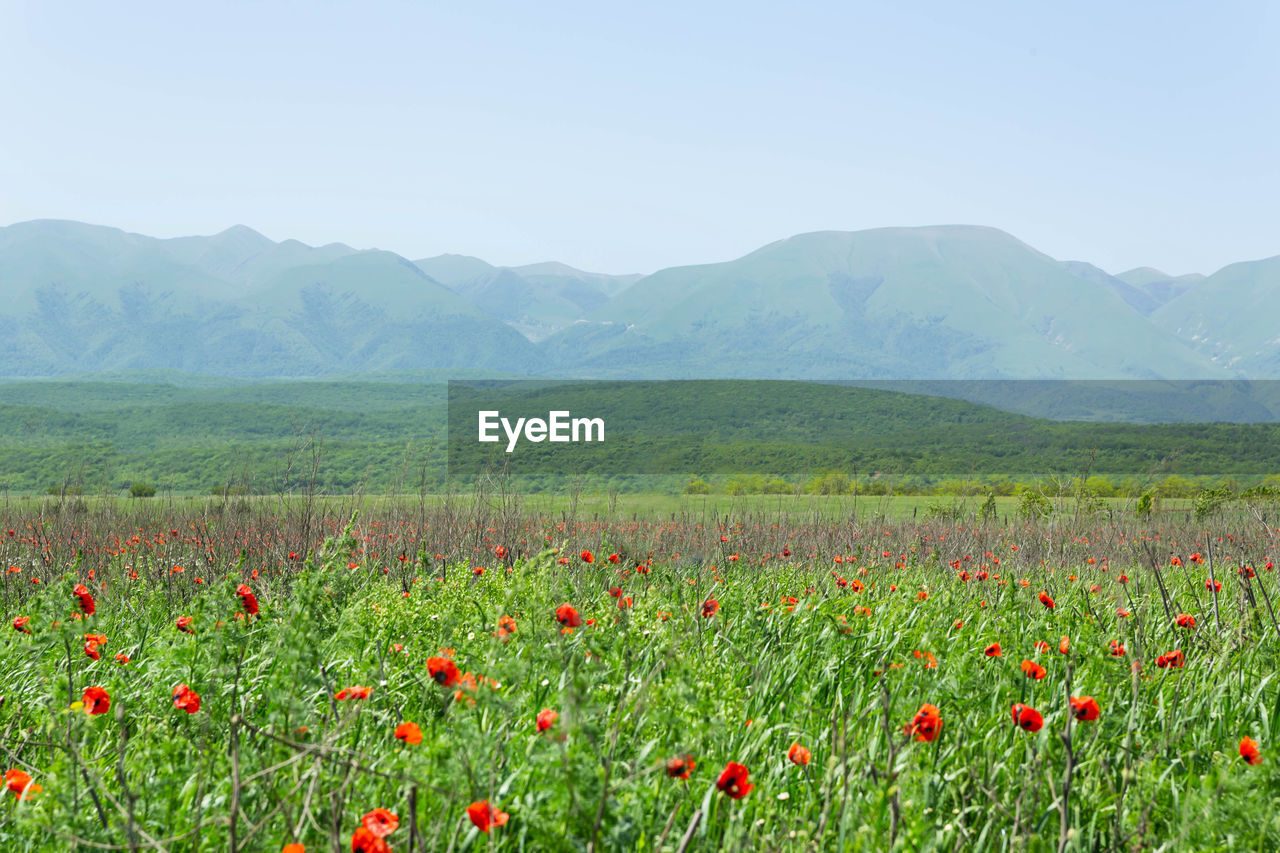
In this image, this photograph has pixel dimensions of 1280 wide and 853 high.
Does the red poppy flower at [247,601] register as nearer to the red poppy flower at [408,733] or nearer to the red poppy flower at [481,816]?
the red poppy flower at [408,733]

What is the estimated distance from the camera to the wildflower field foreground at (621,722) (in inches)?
70.2

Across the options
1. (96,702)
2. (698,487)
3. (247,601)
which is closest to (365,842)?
(96,702)

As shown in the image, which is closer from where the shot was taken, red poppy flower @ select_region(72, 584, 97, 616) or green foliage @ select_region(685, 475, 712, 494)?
red poppy flower @ select_region(72, 584, 97, 616)

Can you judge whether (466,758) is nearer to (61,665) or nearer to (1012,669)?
(1012,669)

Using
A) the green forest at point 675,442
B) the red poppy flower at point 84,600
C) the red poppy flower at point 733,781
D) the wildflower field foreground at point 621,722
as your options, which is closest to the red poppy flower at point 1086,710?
the wildflower field foreground at point 621,722

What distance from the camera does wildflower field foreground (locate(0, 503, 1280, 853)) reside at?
5.85 feet

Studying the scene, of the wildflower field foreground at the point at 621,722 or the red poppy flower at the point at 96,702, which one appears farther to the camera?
the red poppy flower at the point at 96,702

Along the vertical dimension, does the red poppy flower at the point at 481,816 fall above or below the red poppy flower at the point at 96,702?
above

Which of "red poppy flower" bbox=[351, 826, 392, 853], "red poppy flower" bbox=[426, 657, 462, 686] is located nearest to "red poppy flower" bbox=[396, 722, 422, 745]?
"red poppy flower" bbox=[426, 657, 462, 686]

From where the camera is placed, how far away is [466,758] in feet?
5.48

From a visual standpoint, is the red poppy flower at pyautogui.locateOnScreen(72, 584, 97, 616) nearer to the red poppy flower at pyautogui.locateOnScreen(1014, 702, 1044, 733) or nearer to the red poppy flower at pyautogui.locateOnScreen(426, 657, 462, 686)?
the red poppy flower at pyautogui.locateOnScreen(426, 657, 462, 686)

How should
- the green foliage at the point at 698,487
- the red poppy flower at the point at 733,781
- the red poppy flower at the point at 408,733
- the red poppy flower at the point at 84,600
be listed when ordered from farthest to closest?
the green foliage at the point at 698,487
the red poppy flower at the point at 84,600
the red poppy flower at the point at 408,733
the red poppy flower at the point at 733,781

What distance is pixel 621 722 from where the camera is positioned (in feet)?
7.98

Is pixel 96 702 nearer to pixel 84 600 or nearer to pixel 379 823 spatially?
pixel 84 600
